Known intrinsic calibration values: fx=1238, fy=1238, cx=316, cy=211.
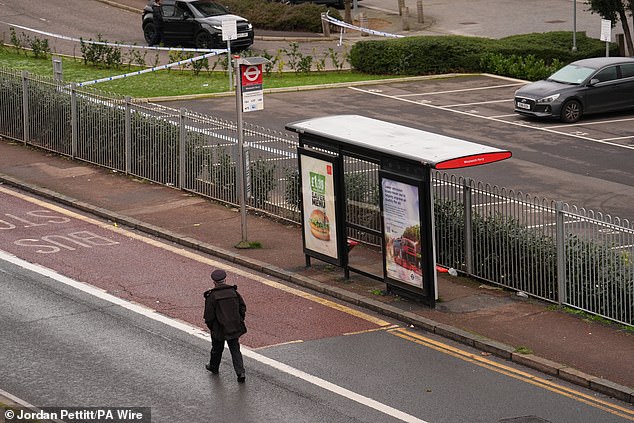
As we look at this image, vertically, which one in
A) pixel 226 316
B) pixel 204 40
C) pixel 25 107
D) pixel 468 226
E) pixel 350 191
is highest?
pixel 204 40

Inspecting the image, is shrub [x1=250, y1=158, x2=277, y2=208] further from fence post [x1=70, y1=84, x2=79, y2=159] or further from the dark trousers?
the dark trousers

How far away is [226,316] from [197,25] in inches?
1155

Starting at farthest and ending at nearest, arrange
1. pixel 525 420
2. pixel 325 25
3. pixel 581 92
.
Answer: pixel 325 25 → pixel 581 92 → pixel 525 420

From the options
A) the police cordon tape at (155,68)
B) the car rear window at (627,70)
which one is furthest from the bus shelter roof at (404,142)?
the police cordon tape at (155,68)

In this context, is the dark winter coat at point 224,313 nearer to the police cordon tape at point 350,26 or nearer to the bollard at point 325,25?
the police cordon tape at point 350,26

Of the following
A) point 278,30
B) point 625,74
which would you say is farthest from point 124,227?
point 278,30

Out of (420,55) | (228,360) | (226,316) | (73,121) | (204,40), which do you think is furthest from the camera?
(204,40)

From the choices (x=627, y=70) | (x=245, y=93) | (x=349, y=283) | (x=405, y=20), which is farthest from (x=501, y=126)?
(x=405, y=20)

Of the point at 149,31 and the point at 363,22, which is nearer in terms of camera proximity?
the point at 149,31

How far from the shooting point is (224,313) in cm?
1398

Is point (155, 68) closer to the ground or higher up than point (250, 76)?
closer to the ground

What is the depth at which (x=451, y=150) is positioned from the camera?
16.3 meters

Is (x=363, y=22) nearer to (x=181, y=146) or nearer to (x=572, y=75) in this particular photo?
(x=572, y=75)

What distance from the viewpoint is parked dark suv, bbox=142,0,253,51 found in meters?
42.0
